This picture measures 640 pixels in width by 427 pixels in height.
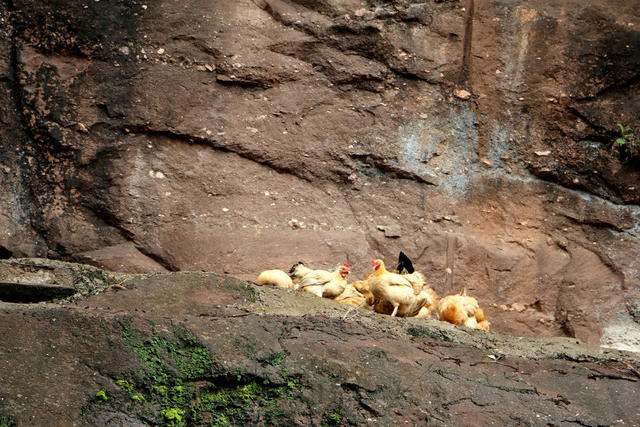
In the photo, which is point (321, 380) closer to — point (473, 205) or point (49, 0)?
point (473, 205)

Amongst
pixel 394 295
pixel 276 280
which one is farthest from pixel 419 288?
pixel 276 280

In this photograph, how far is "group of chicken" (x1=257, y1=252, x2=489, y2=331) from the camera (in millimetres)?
6488

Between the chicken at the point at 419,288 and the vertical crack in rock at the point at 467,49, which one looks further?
the vertical crack in rock at the point at 467,49

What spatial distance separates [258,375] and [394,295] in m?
2.11

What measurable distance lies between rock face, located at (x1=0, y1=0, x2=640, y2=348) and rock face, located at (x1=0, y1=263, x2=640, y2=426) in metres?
2.39

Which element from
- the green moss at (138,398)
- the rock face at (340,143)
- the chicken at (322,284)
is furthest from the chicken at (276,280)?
the green moss at (138,398)

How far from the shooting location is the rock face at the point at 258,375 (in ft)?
13.9

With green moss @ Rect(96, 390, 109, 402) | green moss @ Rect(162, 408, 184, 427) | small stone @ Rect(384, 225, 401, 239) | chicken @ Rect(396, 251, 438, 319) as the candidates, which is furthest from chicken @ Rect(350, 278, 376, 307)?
green moss @ Rect(96, 390, 109, 402)

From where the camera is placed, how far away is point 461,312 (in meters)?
6.67

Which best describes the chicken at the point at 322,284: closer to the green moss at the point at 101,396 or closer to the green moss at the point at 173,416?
the green moss at the point at 173,416

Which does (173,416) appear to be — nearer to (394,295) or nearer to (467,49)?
(394,295)

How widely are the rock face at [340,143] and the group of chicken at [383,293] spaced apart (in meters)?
0.99

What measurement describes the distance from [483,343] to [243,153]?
11.6 ft

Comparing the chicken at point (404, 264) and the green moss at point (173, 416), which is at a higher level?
the green moss at point (173, 416)
